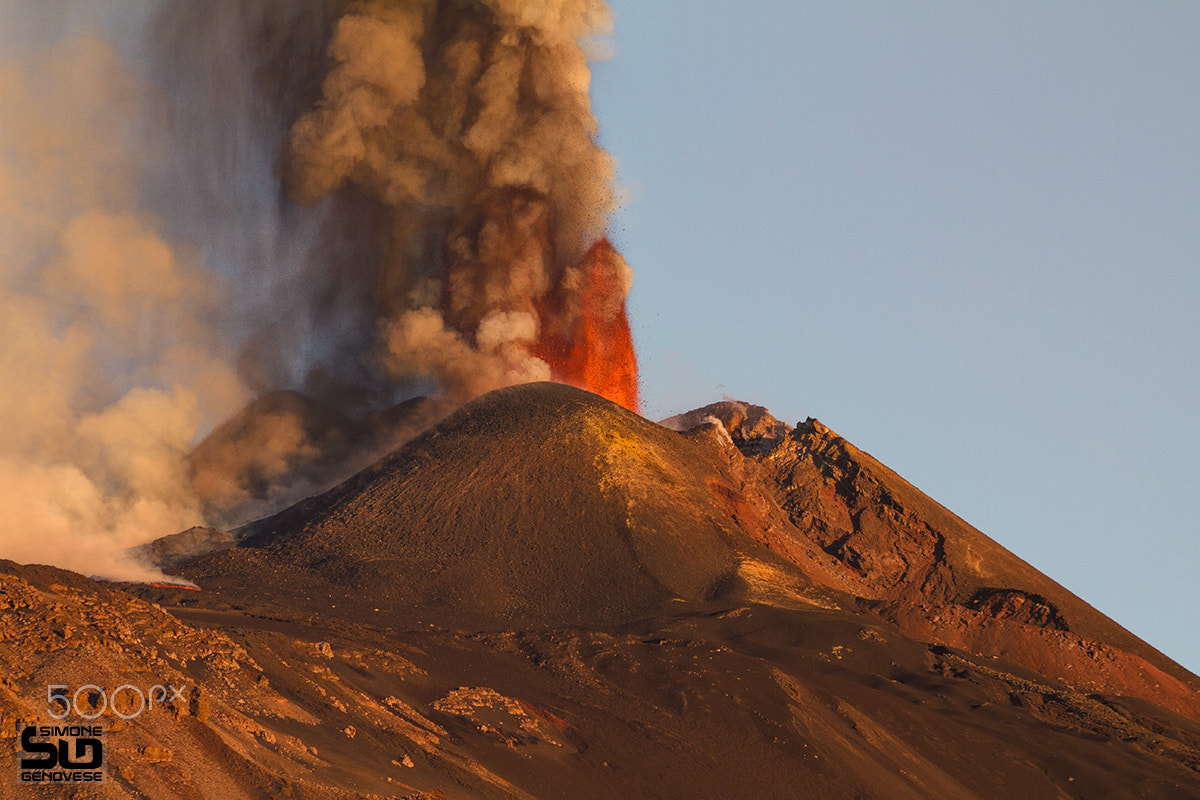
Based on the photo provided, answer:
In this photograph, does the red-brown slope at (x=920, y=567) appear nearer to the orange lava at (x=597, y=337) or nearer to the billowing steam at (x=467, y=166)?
the orange lava at (x=597, y=337)

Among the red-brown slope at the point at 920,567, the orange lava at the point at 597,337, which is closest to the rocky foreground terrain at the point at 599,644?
the red-brown slope at the point at 920,567

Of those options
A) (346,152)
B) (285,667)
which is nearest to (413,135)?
(346,152)

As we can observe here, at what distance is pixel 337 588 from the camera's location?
56125 mm

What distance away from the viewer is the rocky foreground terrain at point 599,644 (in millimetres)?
29172

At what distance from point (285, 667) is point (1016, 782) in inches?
1008

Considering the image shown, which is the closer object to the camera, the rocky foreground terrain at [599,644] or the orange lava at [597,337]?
the rocky foreground terrain at [599,644]

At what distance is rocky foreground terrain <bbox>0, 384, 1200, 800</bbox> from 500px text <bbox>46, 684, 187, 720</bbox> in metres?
0.09

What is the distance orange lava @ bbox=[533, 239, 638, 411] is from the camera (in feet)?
286

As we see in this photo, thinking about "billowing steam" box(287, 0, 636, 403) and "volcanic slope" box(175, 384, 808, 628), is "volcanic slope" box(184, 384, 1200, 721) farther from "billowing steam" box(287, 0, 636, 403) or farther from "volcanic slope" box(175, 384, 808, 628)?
"billowing steam" box(287, 0, 636, 403)

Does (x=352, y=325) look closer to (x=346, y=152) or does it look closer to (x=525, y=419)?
(x=346, y=152)

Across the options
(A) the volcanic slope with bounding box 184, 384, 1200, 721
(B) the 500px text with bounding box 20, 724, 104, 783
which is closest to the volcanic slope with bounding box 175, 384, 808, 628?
(A) the volcanic slope with bounding box 184, 384, 1200, 721

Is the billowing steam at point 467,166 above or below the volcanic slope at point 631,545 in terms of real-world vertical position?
above

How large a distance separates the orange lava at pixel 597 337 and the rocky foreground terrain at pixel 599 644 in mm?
8944

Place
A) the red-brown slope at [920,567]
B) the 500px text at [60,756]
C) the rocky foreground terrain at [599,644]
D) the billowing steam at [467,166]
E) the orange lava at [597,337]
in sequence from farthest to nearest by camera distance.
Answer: the orange lava at [597,337] < the billowing steam at [467,166] < the red-brown slope at [920,567] < the rocky foreground terrain at [599,644] < the 500px text at [60,756]
